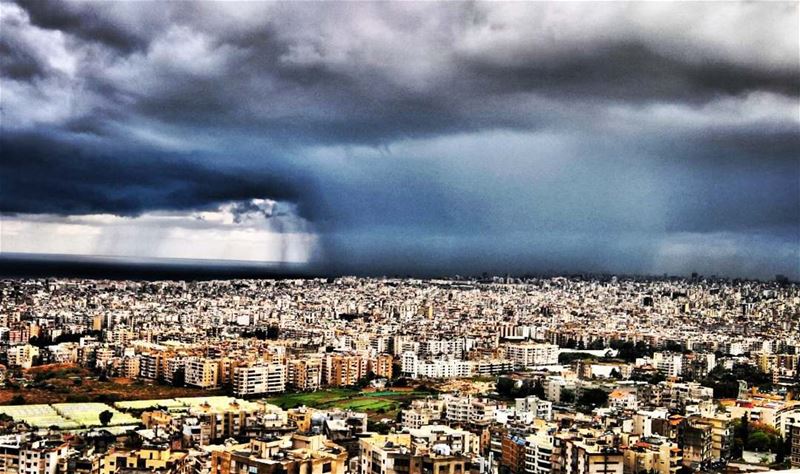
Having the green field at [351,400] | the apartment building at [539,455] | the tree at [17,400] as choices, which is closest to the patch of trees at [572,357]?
the green field at [351,400]

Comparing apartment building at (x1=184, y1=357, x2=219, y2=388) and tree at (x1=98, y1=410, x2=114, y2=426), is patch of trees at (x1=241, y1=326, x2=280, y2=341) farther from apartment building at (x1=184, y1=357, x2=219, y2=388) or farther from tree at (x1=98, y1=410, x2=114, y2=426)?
tree at (x1=98, y1=410, x2=114, y2=426)

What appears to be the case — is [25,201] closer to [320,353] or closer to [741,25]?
[320,353]

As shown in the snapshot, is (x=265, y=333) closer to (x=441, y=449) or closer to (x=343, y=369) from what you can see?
(x=343, y=369)

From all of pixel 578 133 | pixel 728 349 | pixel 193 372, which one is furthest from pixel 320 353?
pixel 728 349

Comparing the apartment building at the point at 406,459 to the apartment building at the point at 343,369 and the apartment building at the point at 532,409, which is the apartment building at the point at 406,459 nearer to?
the apartment building at the point at 532,409

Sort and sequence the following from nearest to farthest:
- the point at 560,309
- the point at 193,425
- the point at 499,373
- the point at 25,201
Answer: the point at 193,425 → the point at 25,201 → the point at 499,373 → the point at 560,309

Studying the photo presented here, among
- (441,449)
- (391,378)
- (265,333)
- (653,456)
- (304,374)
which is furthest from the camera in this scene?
(265,333)

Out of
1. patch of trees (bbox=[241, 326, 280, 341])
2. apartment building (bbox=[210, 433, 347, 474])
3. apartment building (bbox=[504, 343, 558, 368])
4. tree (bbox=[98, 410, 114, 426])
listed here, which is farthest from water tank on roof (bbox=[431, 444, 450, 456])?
patch of trees (bbox=[241, 326, 280, 341])

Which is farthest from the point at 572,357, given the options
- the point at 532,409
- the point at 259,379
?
the point at 259,379
